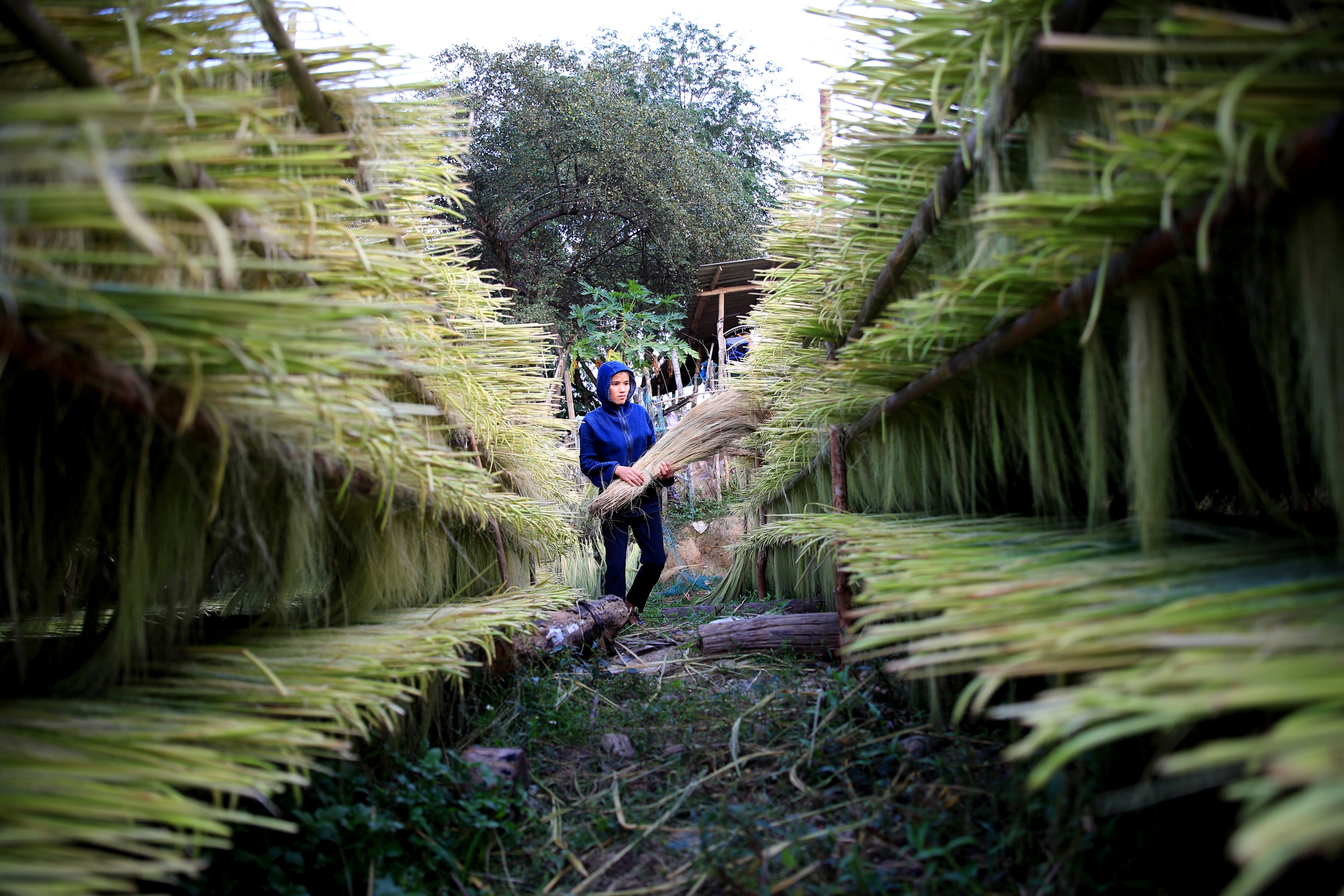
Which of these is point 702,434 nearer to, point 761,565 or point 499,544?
point 761,565

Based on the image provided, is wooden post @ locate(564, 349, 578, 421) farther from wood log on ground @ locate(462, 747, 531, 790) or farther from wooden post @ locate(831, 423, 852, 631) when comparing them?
wood log on ground @ locate(462, 747, 531, 790)

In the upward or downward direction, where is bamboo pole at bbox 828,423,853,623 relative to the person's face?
downward

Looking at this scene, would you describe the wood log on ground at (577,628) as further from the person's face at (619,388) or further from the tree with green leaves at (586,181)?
the tree with green leaves at (586,181)

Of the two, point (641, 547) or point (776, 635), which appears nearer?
point (776, 635)

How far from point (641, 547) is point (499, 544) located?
6.21ft

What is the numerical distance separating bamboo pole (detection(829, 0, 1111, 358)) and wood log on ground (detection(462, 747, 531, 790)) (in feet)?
5.06

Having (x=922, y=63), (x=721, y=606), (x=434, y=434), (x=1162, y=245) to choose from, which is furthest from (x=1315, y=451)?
(x=721, y=606)

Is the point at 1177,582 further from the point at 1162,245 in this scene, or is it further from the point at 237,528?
Result: the point at 237,528

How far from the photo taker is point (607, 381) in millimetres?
4727

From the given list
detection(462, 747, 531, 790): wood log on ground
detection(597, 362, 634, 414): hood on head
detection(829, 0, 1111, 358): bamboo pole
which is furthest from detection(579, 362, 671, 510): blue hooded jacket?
detection(829, 0, 1111, 358): bamboo pole

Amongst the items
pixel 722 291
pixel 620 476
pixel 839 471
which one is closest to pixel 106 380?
pixel 839 471

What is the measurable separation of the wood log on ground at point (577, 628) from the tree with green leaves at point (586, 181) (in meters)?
7.44

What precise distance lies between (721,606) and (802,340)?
98.0 inches

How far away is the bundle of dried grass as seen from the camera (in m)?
4.67
